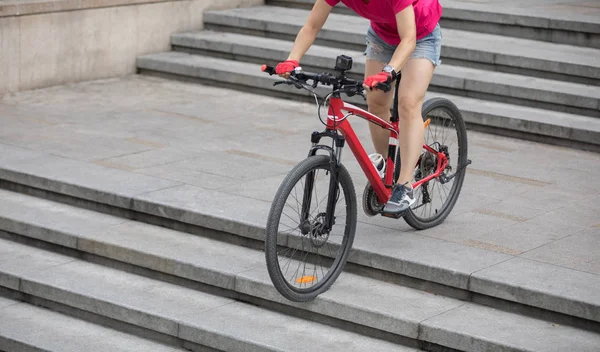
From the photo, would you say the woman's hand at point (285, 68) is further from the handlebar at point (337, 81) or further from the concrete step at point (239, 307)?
the concrete step at point (239, 307)

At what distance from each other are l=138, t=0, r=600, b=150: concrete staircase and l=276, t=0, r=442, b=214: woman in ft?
10.1

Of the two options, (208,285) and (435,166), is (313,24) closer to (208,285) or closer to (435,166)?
(435,166)

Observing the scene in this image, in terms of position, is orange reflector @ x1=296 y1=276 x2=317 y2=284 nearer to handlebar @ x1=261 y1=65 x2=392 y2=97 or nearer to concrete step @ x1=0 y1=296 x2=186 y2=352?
concrete step @ x1=0 y1=296 x2=186 y2=352

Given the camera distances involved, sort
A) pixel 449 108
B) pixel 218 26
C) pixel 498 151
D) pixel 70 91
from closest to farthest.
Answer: pixel 449 108 < pixel 498 151 < pixel 70 91 < pixel 218 26

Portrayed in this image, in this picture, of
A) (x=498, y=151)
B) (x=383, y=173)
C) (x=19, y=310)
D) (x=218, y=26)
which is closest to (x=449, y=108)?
(x=383, y=173)

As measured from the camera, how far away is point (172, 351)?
5695mm

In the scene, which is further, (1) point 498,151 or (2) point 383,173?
(1) point 498,151

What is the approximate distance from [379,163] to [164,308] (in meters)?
1.50

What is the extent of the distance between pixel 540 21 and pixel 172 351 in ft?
20.6

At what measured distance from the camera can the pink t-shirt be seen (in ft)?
18.4

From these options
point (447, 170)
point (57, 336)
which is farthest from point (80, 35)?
point (57, 336)

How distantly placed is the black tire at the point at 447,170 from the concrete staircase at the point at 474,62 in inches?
85.1

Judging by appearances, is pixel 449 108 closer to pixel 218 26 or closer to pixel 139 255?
pixel 139 255

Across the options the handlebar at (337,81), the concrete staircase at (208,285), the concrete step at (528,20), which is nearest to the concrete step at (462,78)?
the concrete step at (528,20)
